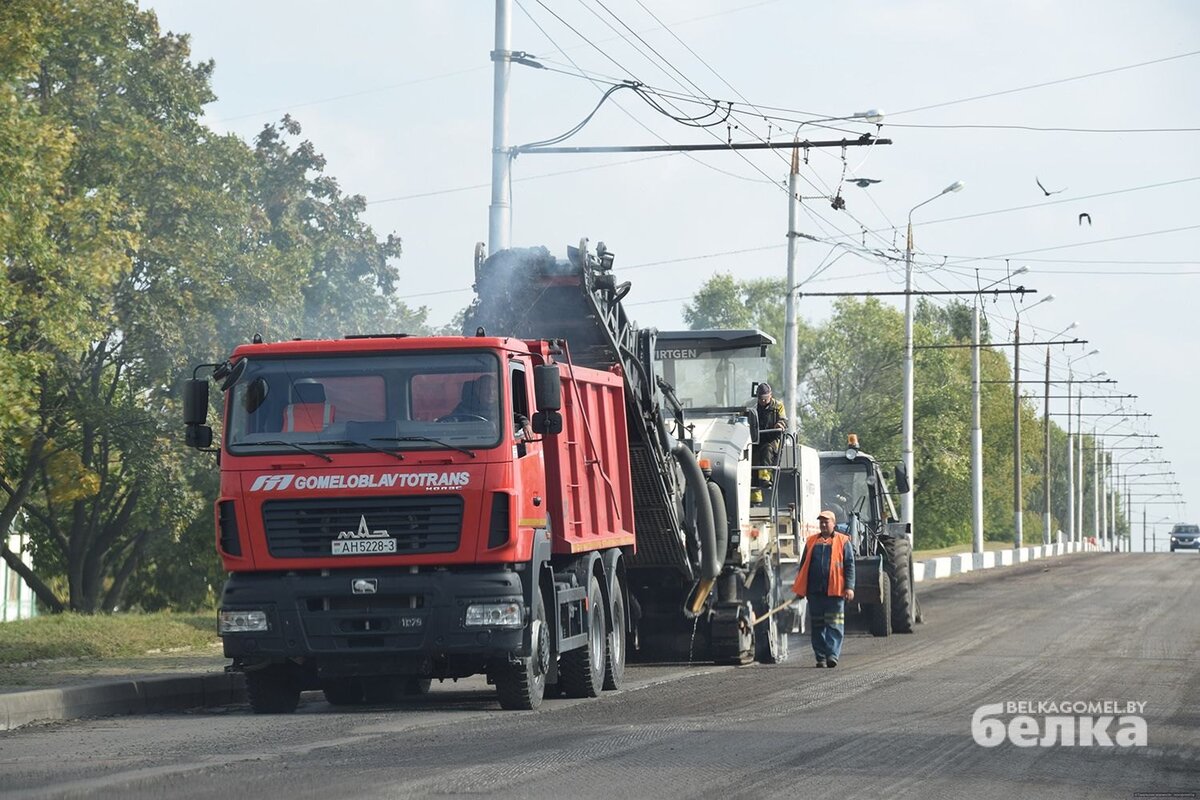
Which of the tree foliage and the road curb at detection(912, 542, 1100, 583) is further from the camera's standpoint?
the road curb at detection(912, 542, 1100, 583)

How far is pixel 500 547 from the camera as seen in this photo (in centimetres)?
Answer: 1333

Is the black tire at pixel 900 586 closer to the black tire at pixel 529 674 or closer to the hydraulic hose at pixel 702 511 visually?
the hydraulic hose at pixel 702 511

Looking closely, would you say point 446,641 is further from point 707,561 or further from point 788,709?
point 707,561

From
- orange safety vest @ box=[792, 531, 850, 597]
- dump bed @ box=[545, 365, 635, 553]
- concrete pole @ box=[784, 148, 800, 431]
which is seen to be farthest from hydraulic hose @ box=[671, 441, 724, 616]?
concrete pole @ box=[784, 148, 800, 431]

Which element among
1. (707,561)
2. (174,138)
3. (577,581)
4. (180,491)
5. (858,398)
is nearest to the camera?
(577,581)

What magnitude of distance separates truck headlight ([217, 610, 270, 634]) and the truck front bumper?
1.2 inches

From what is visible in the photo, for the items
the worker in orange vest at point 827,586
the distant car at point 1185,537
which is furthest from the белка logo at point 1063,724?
the distant car at point 1185,537

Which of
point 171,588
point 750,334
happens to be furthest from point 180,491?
point 750,334

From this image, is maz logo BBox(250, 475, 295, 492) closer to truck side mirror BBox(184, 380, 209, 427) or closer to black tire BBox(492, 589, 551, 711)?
truck side mirror BBox(184, 380, 209, 427)

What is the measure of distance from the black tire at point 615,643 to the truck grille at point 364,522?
3.14 meters

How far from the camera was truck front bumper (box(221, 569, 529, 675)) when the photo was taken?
13.4m

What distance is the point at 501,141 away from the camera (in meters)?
23.8

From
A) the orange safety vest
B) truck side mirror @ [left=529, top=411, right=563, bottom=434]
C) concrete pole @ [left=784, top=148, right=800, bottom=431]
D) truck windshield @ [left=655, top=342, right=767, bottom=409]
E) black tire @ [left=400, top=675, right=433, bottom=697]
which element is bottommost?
black tire @ [left=400, top=675, right=433, bottom=697]

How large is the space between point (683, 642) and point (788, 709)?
596cm
